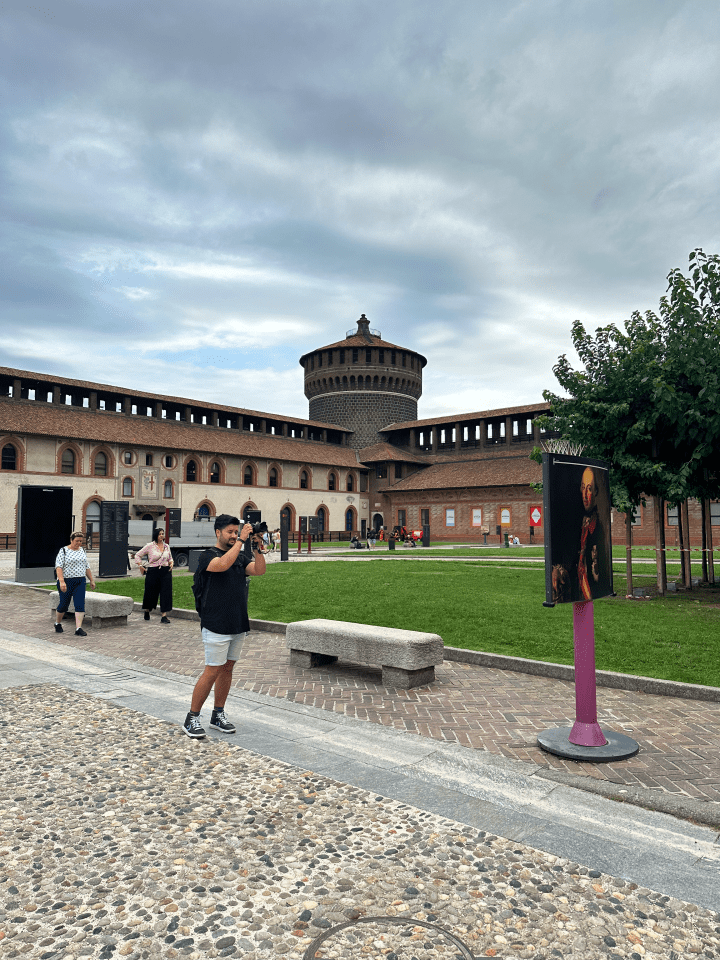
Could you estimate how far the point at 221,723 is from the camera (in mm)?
5422

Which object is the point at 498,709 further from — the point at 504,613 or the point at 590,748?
the point at 504,613

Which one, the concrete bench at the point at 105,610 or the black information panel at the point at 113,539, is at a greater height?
the black information panel at the point at 113,539

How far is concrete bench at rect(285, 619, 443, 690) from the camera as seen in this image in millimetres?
6910

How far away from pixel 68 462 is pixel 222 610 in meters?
41.4

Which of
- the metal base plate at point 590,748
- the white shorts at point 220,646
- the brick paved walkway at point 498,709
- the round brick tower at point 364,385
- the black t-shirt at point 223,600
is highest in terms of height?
the round brick tower at point 364,385

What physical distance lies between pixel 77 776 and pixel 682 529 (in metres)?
16.3

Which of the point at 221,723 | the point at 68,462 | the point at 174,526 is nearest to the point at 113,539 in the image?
the point at 174,526

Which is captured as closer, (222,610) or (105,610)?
(222,610)

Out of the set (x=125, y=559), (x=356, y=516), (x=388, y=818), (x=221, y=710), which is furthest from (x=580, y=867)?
(x=356, y=516)

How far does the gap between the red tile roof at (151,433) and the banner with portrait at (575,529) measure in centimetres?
4104

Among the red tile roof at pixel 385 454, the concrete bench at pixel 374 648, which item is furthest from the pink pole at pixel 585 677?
the red tile roof at pixel 385 454

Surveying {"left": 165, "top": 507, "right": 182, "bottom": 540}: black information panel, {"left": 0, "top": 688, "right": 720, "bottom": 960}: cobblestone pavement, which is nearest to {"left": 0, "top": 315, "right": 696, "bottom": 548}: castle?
{"left": 165, "top": 507, "right": 182, "bottom": 540}: black information panel

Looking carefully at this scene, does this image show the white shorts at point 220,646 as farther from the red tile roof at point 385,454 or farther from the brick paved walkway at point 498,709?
the red tile roof at point 385,454

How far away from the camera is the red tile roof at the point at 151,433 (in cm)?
4119
